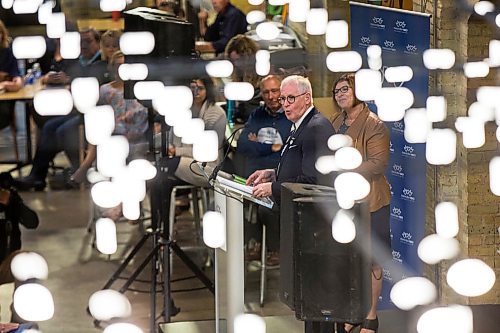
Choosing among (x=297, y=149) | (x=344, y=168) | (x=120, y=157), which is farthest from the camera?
(x=120, y=157)

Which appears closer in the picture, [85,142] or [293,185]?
[293,185]

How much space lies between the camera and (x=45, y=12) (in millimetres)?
6922

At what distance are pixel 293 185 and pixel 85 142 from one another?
3406mm

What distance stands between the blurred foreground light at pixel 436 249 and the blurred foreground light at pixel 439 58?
1.87 ft

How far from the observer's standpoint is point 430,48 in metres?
3.74

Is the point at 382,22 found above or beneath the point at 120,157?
above

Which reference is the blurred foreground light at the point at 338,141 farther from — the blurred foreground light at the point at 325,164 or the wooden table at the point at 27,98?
the wooden table at the point at 27,98

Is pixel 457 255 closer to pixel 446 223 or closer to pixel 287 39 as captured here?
pixel 446 223

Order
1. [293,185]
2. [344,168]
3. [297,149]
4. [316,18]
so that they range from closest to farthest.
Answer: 1. [293,185]
2. [297,149]
3. [344,168]
4. [316,18]

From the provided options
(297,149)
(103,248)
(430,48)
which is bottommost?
(103,248)

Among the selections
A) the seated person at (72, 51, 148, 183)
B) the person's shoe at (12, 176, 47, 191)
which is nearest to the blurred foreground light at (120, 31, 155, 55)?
the seated person at (72, 51, 148, 183)

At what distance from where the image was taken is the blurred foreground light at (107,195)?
14.9 ft

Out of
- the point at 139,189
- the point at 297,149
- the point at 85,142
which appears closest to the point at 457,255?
the point at 297,149

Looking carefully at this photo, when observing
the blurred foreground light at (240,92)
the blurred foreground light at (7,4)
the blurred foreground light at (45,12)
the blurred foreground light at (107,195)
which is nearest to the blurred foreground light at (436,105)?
the blurred foreground light at (240,92)
